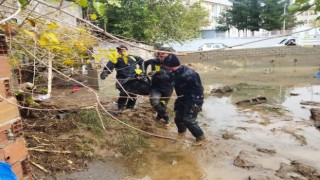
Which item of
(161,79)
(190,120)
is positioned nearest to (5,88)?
(190,120)

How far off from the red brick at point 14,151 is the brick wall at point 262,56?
73.5 feet

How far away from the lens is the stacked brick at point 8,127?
2.55m

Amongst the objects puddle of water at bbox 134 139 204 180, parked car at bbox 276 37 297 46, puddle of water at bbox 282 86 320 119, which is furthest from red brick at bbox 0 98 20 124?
parked car at bbox 276 37 297 46

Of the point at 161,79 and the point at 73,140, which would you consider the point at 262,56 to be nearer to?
the point at 161,79

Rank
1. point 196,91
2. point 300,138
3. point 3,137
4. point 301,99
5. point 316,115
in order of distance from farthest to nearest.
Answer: point 301,99 → point 316,115 → point 300,138 → point 196,91 → point 3,137

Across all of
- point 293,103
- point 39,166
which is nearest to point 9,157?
point 39,166

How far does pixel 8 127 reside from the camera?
2633mm

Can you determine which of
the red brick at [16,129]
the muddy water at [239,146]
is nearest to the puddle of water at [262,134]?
the muddy water at [239,146]

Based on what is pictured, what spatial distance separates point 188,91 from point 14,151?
3.46m

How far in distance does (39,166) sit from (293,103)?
7702 millimetres

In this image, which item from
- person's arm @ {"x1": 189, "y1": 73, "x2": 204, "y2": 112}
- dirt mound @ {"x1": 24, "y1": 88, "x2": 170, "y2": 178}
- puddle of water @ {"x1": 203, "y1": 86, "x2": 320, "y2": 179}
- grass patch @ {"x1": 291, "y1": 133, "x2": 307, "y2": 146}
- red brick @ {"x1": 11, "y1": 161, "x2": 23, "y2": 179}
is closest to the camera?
red brick @ {"x1": 11, "y1": 161, "x2": 23, "y2": 179}

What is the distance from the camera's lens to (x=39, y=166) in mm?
4188

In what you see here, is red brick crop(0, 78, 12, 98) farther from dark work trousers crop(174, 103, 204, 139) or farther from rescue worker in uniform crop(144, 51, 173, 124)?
rescue worker in uniform crop(144, 51, 173, 124)

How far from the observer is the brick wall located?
24750mm
